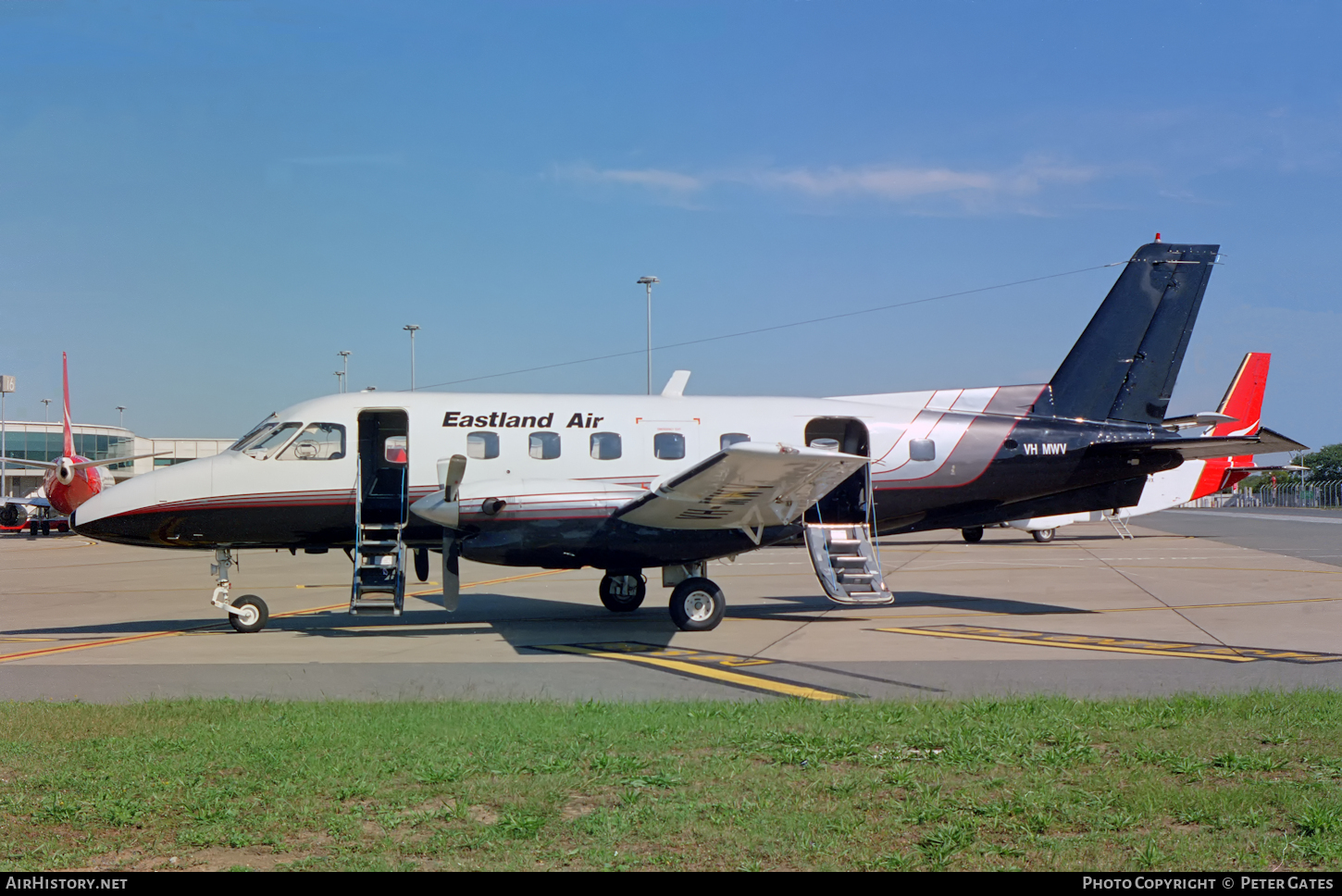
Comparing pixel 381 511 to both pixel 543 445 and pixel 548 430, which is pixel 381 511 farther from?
pixel 548 430

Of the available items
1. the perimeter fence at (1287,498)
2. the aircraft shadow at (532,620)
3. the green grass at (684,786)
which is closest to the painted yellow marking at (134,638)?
the aircraft shadow at (532,620)

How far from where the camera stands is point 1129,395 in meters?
17.4

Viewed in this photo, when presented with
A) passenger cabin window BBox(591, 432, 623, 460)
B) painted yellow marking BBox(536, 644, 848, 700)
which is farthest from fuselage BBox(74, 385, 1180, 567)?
painted yellow marking BBox(536, 644, 848, 700)

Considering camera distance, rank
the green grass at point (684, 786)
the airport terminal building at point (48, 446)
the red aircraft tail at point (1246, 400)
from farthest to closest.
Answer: the airport terminal building at point (48, 446) → the red aircraft tail at point (1246, 400) → the green grass at point (684, 786)

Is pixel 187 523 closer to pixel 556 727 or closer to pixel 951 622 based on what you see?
pixel 556 727

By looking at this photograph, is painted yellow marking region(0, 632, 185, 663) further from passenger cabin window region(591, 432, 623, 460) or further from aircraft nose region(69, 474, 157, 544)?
passenger cabin window region(591, 432, 623, 460)

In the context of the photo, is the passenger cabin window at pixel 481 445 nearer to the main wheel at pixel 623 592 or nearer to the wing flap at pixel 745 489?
the wing flap at pixel 745 489

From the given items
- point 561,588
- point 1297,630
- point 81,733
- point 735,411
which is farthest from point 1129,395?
point 81,733

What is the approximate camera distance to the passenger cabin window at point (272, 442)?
14914 mm

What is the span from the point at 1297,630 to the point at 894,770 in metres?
9.92

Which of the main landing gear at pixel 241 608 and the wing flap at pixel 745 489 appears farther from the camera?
the main landing gear at pixel 241 608

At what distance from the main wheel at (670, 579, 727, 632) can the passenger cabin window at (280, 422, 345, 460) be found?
5.26 m

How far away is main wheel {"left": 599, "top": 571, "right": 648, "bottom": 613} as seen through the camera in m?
16.8

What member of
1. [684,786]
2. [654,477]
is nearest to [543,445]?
[654,477]
